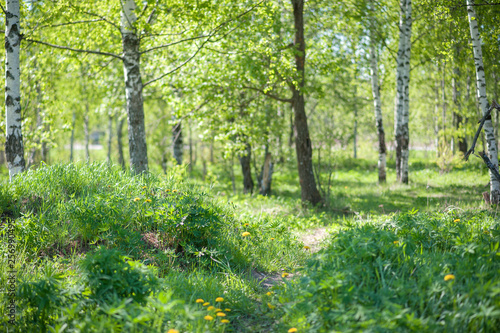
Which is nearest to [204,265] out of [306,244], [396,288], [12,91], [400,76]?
[306,244]

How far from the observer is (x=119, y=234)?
4.30 metres

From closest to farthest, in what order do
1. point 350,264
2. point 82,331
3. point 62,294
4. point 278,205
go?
point 82,331 → point 62,294 → point 350,264 → point 278,205

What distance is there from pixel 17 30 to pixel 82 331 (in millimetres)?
5418

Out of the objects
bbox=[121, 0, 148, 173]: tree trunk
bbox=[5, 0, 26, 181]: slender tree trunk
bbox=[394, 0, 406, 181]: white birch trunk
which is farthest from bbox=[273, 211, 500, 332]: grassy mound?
bbox=[394, 0, 406, 181]: white birch trunk

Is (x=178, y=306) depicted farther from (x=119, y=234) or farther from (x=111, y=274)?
(x=119, y=234)

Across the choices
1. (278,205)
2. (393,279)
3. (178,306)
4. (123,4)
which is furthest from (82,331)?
(278,205)

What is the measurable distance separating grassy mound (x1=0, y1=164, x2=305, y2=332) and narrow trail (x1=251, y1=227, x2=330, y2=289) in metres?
0.15

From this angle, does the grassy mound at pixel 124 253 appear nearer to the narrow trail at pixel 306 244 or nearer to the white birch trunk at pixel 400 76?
the narrow trail at pixel 306 244

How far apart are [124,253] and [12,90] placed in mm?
3763

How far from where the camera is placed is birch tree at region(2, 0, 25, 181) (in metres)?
5.77

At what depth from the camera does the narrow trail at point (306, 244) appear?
449 centimetres

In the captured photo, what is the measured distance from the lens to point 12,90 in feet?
19.1

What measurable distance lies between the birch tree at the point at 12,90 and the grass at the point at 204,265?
89cm

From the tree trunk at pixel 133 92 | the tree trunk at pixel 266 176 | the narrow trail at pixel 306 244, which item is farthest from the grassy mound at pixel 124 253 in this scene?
the tree trunk at pixel 266 176
